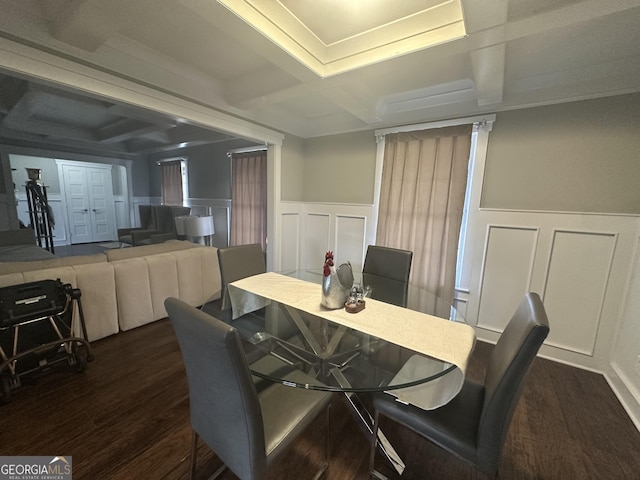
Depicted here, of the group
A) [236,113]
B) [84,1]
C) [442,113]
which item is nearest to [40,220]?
Answer: [236,113]

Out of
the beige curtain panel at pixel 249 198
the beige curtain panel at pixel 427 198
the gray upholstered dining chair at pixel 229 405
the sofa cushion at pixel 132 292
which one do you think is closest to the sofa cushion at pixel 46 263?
the sofa cushion at pixel 132 292

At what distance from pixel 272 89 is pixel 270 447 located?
235 cm

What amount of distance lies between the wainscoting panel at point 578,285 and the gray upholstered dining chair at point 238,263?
258 centimetres

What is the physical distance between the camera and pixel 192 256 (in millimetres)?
2773

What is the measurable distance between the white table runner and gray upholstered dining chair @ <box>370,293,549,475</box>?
71 mm

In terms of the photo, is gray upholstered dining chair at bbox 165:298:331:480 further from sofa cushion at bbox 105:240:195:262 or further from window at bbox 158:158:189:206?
window at bbox 158:158:189:206

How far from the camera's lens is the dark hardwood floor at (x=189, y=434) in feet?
4.02

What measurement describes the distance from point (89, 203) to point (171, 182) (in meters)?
2.65

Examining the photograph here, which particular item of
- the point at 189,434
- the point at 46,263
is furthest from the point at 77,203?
the point at 189,434

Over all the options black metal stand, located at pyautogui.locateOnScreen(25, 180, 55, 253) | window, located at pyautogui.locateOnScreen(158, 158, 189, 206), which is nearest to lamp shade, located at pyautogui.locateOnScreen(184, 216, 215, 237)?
window, located at pyautogui.locateOnScreen(158, 158, 189, 206)

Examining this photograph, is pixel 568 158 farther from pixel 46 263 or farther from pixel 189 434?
pixel 46 263

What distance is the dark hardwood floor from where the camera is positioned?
1.23 metres

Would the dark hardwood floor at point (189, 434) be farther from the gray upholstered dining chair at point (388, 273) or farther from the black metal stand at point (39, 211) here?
the black metal stand at point (39, 211)

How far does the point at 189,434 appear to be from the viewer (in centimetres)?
137
